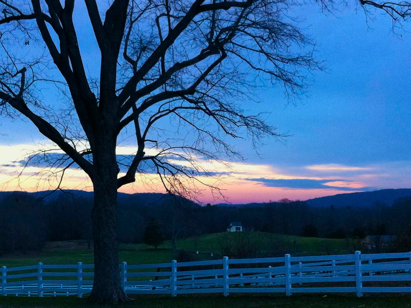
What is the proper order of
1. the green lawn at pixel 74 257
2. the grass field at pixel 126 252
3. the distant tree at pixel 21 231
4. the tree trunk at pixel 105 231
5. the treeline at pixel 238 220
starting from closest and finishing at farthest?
the tree trunk at pixel 105 231 → the grass field at pixel 126 252 → the green lawn at pixel 74 257 → the treeline at pixel 238 220 → the distant tree at pixel 21 231

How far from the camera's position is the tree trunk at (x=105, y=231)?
14367 mm

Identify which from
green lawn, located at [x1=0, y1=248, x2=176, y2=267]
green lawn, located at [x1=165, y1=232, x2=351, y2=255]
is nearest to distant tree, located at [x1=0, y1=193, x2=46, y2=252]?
green lawn, located at [x1=0, y1=248, x2=176, y2=267]

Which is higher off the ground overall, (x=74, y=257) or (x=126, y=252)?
(x=126, y=252)

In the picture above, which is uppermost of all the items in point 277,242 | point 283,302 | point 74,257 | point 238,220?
point 238,220

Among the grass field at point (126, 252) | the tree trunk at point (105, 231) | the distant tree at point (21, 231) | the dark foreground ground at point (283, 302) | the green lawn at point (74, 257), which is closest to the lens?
the dark foreground ground at point (283, 302)

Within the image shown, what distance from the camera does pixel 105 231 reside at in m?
14.5

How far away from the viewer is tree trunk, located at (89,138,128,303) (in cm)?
1437

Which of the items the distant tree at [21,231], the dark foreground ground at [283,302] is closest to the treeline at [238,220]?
the distant tree at [21,231]

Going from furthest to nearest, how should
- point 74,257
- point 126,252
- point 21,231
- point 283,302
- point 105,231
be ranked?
point 21,231 → point 126,252 → point 74,257 → point 105,231 → point 283,302

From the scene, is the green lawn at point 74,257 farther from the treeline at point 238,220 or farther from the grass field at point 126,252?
the treeline at point 238,220

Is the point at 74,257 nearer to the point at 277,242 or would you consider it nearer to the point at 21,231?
the point at 21,231

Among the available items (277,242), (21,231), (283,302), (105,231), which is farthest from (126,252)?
(283,302)

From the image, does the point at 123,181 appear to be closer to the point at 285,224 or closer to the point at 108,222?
the point at 108,222

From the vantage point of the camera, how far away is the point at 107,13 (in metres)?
15.5
